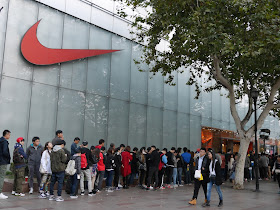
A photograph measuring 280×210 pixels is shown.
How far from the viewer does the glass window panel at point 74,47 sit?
15109 millimetres

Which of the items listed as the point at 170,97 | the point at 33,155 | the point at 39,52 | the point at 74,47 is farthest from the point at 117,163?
the point at 170,97

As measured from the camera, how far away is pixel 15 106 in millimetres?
13094

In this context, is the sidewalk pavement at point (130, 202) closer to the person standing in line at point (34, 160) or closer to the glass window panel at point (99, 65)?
the person standing in line at point (34, 160)

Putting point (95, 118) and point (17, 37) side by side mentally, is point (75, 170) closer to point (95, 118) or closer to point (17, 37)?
point (95, 118)

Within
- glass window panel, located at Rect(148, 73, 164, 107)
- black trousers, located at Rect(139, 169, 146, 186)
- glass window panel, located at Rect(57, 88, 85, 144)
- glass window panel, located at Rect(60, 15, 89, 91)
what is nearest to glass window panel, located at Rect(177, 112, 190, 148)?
glass window panel, located at Rect(148, 73, 164, 107)

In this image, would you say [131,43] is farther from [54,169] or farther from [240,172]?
[54,169]

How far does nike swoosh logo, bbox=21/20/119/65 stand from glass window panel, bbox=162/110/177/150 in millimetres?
8346

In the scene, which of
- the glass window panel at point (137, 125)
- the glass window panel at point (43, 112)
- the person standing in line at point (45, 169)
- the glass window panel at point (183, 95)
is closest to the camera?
the person standing in line at point (45, 169)

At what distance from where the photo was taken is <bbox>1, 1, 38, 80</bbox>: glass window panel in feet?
43.0

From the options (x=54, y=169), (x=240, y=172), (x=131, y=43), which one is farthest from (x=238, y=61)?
(x=54, y=169)

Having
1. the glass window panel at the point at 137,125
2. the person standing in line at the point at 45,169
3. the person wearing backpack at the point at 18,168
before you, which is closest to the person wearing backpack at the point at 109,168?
the person standing in line at the point at 45,169

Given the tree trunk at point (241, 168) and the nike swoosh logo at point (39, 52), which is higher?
the nike swoosh logo at point (39, 52)

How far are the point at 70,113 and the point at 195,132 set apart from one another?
11708 mm

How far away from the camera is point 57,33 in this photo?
14.9 metres
